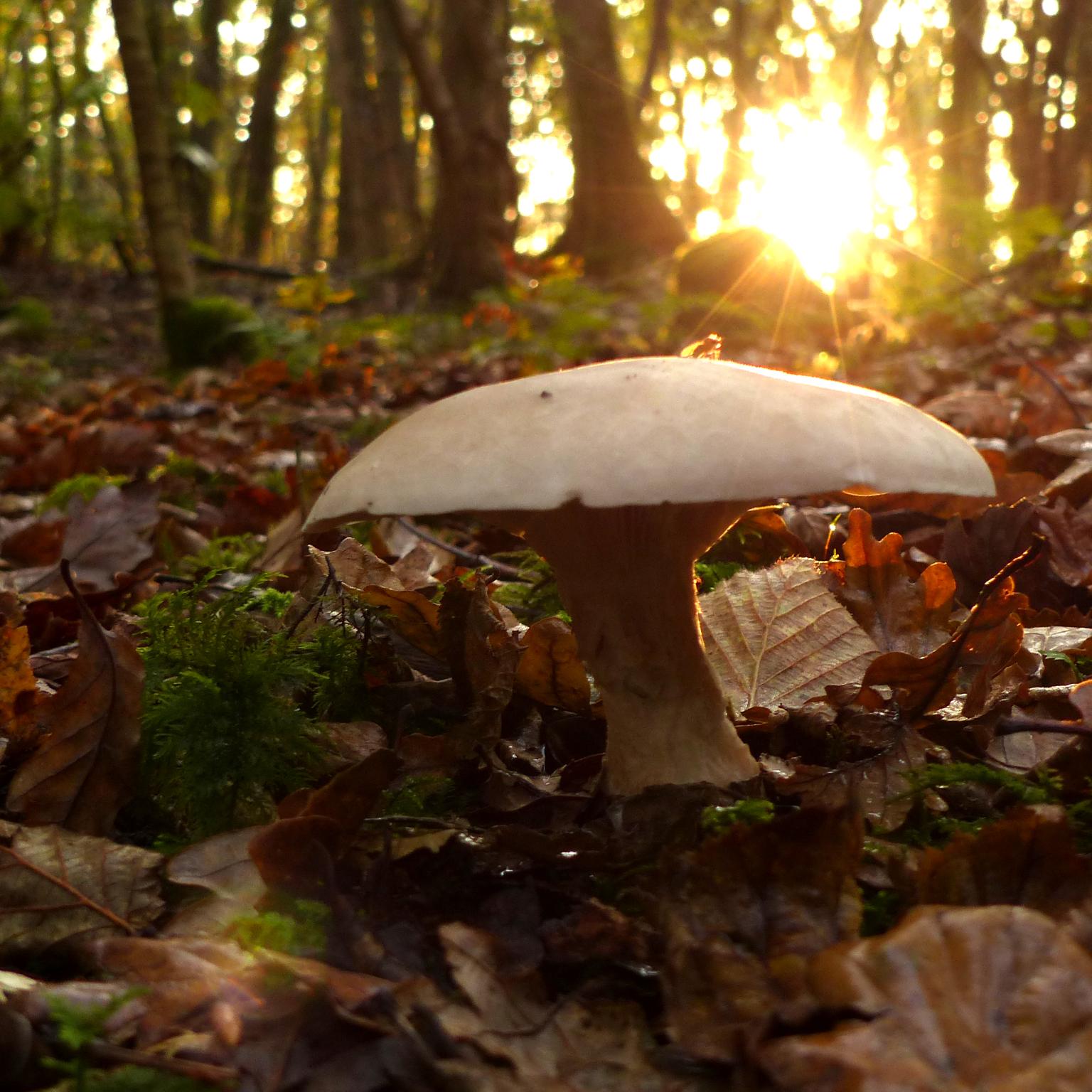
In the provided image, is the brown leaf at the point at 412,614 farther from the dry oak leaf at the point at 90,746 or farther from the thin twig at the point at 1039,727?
the thin twig at the point at 1039,727

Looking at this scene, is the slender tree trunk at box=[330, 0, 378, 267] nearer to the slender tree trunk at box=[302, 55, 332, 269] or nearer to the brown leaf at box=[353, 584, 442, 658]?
the slender tree trunk at box=[302, 55, 332, 269]

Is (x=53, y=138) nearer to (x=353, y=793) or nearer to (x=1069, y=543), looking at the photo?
(x=1069, y=543)

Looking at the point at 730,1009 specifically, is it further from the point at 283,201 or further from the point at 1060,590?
the point at 283,201

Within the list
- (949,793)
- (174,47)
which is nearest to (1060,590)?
(949,793)

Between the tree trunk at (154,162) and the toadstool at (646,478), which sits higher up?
the tree trunk at (154,162)

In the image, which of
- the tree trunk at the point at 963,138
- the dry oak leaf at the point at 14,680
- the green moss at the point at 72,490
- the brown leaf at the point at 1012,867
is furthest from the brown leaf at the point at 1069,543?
the tree trunk at the point at 963,138

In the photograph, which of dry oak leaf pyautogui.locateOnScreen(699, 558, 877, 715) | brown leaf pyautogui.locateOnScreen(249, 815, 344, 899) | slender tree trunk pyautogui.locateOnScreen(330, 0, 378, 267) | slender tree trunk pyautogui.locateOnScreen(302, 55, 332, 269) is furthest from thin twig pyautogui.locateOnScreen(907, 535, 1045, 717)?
slender tree trunk pyautogui.locateOnScreen(302, 55, 332, 269)

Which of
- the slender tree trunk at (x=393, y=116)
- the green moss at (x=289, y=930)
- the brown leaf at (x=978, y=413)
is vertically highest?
the slender tree trunk at (x=393, y=116)

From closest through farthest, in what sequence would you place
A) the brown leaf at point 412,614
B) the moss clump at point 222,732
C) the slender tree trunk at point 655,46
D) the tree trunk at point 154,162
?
the moss clump at point 222,732, the brown leaf at point 412,614, the tree trunk at point 154,162, the slender tree trunk at point 655,46
